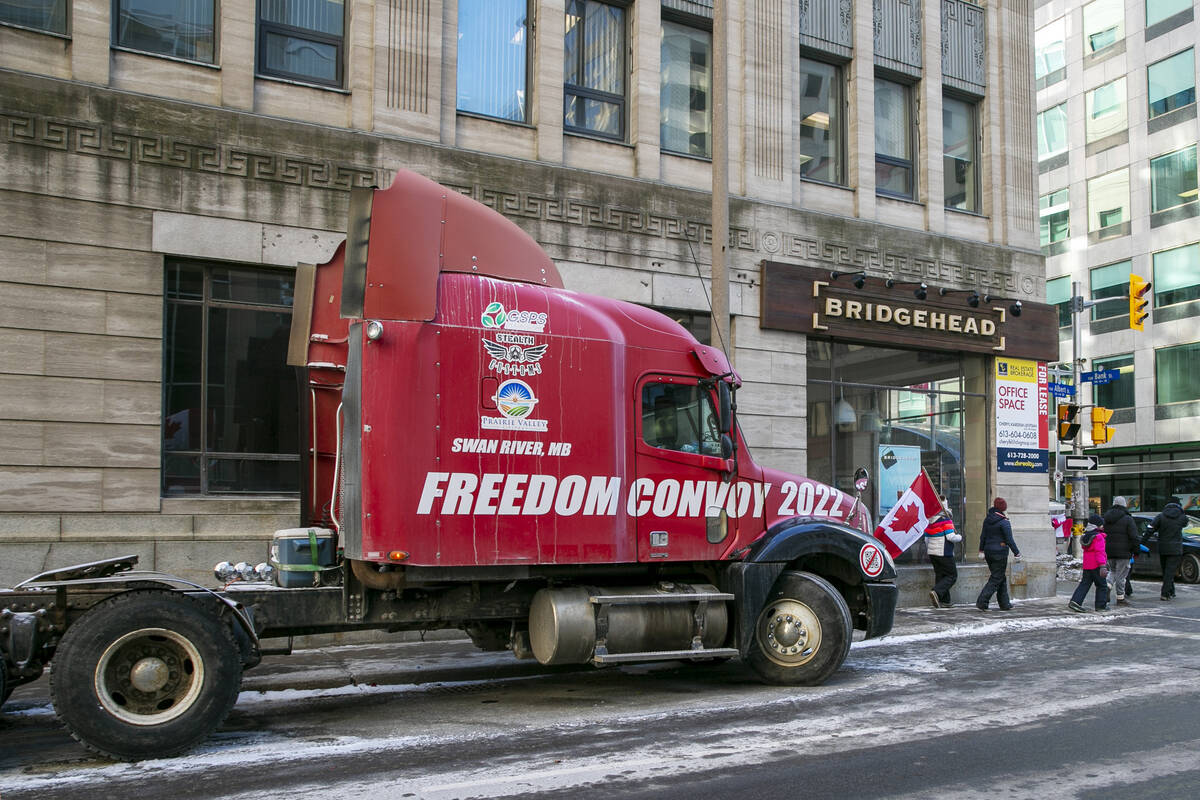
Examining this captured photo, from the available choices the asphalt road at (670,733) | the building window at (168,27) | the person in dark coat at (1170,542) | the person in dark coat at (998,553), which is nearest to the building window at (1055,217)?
the person in dark coat at (1170,542)

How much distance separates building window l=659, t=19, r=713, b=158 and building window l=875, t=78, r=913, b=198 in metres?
3.46

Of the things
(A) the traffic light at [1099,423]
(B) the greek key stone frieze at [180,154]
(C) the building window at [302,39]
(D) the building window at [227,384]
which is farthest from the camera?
(A) the traffic light at [1099,423]

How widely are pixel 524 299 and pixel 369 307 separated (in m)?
1.21

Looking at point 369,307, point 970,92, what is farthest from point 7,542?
point 970,92

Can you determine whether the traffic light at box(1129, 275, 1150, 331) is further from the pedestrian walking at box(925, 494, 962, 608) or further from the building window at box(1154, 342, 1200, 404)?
the building window at box(1154, 342, 1200, 404)

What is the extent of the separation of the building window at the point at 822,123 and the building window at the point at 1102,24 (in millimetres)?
32118

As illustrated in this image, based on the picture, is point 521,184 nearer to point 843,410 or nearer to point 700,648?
point 843,410

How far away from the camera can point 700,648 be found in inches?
320

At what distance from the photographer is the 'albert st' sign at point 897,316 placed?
15.1m

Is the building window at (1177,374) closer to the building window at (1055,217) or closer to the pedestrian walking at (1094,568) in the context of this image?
the building window at (1055,217)

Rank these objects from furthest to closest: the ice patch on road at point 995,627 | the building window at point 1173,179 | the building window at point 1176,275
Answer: the building window at point 1173,179 → the building window at point 1176,275 → the ice patch on road at point 995,627

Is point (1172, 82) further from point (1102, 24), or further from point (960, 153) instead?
point (960, 153)

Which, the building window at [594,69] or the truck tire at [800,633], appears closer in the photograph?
the truck tire at [800,633]

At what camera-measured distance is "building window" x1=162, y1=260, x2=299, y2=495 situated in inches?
454
